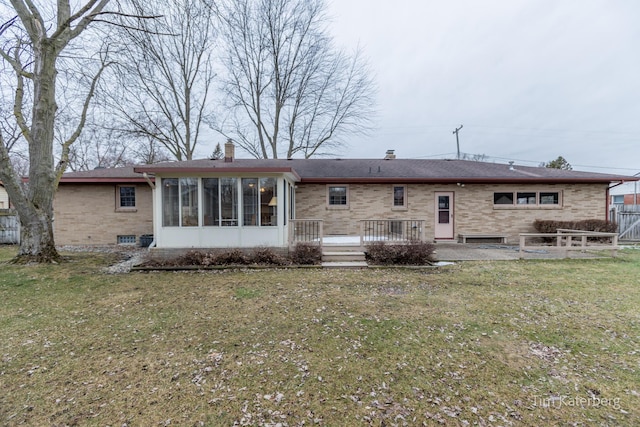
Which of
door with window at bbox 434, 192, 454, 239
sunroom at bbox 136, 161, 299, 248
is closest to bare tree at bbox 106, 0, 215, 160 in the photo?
sunroom at bbox 136, 161, 299, 248

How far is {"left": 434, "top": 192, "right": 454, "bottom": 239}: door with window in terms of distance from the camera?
1165cm

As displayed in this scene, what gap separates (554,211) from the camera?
38.2 feet

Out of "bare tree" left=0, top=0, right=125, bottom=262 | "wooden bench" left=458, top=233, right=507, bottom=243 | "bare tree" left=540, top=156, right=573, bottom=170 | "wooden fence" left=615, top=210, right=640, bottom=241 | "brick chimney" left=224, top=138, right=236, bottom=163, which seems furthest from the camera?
"bare tree" left=540, top=156, right=573, bottom=170

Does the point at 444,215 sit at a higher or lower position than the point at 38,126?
lower

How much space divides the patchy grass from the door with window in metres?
5.96

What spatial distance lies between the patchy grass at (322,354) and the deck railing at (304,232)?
2661 millimetres

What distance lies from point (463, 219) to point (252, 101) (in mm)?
16397

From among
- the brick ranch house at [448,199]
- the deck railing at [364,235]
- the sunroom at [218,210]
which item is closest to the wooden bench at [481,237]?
the brick ranch house at [448,199]

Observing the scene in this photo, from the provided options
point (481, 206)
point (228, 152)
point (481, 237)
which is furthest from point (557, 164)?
point (228, 152)

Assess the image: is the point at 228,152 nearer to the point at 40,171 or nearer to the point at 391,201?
the point at 40,171

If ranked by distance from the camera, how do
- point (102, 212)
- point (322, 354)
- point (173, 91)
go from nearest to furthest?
1. point (322, 354)
2. point (102, 212)
3. point (173, 91)

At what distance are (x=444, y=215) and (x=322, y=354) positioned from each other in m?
10.2

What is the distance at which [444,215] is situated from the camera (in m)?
11.7

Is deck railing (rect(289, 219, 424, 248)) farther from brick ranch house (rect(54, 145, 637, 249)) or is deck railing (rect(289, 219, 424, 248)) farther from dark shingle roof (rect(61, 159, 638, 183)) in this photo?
dark shingle roof (rect(61, 159, 638, 183))
